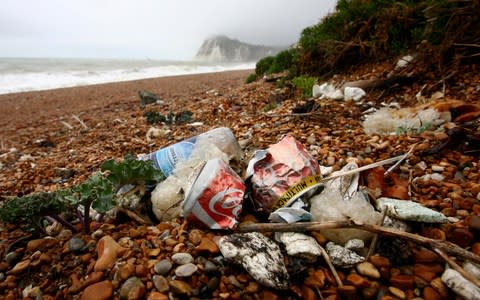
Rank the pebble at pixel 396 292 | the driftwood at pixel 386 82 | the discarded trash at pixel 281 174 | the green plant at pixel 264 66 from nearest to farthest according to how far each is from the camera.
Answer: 1. the pebble at pixel 396 292
2. the discarded trash at pixel 281 174
3. the driftwood at pixel 386 82
4. the green plant at pixel 264 66

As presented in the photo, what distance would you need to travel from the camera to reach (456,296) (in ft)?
2.91

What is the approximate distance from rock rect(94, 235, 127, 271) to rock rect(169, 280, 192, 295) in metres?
0.28

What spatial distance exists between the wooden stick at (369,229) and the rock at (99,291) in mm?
520

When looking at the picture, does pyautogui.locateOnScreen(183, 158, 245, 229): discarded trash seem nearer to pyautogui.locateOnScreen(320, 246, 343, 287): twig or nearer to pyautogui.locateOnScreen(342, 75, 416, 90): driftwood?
pyautogui.locateOnScreen(320, 246, 343, 287): twig

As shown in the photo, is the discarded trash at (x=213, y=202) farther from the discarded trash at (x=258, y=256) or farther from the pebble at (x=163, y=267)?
the pebble at (x=163, y=267)

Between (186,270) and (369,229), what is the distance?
0.68 meters

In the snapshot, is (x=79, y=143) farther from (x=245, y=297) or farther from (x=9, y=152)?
(x=245, y=297)

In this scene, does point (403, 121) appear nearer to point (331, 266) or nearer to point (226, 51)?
point (331, 266)

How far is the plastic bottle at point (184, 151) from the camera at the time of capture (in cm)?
153

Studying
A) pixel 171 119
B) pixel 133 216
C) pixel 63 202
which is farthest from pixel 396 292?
pixel 171 119

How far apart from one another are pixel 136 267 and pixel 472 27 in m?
3.44

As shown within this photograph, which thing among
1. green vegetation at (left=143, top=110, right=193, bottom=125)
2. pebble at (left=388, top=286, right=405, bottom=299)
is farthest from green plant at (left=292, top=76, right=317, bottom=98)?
pebble at (left=388, top=286, right=405, bottom=299)

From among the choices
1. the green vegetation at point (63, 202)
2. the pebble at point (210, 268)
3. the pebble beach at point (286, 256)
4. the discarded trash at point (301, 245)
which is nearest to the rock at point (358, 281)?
the pebble beach at point (286, 256)

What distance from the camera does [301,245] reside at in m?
1.02
